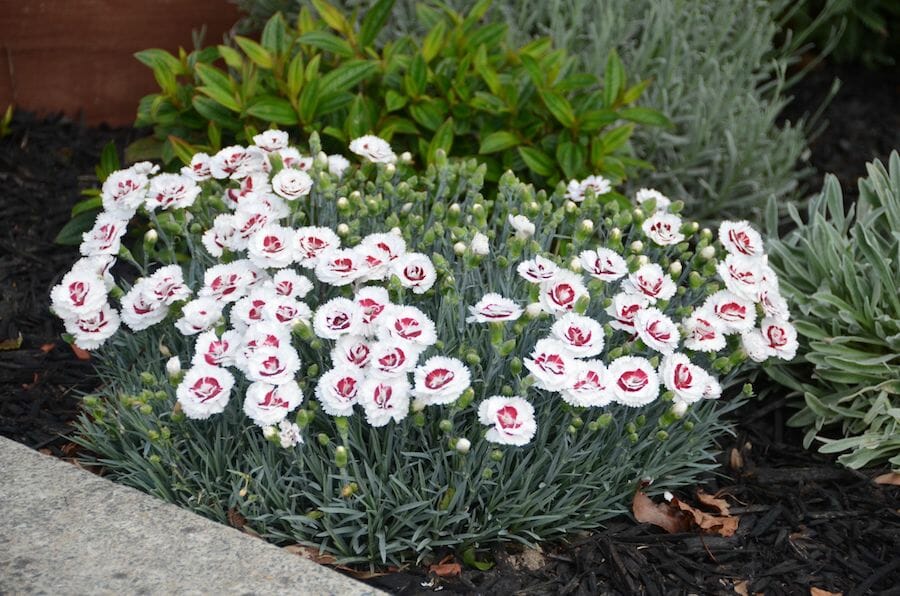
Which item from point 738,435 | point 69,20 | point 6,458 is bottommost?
point 738,435

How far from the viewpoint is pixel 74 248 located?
3.13 metres

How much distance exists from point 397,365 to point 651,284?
2.12 ft

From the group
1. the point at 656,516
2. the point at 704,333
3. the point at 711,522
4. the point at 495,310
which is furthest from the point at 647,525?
the point at 495,310

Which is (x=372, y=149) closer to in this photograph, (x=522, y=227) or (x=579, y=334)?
(x=522, y=227)

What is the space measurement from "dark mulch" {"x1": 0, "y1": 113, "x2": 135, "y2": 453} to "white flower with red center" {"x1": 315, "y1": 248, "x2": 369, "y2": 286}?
2.82ft

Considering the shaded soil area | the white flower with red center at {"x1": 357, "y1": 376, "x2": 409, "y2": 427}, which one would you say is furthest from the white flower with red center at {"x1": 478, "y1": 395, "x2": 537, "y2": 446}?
the shaded soil area

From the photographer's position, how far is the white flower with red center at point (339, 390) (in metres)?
1.85

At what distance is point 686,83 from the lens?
12.3 feet

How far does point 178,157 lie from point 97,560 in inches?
61.4

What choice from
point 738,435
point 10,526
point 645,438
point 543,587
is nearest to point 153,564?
point 10,526

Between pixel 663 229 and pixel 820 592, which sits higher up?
pixel 663 229

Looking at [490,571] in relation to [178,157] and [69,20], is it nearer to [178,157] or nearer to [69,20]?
[178,157]

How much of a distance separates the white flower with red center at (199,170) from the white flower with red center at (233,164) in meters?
0.01

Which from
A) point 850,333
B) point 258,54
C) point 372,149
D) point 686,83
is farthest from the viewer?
point 686,83
